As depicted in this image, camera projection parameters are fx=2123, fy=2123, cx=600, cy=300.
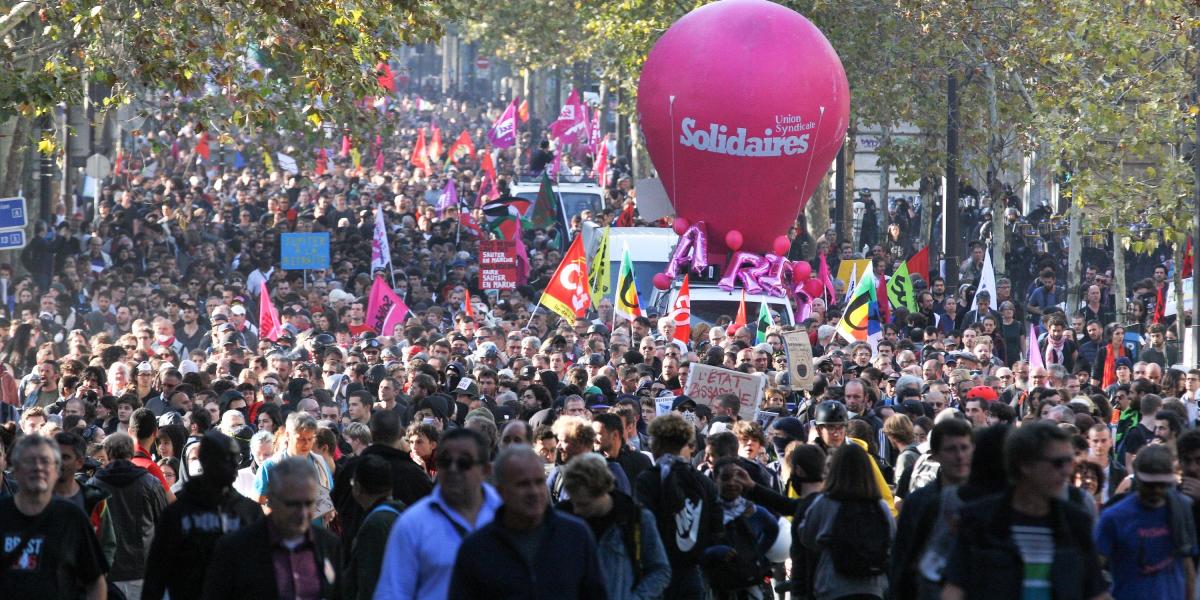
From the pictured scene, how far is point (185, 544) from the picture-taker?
7.43 m

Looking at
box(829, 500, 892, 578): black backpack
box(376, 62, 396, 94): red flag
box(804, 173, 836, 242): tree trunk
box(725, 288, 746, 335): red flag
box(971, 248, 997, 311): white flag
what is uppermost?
box(376, 62, 396, 94): red flag

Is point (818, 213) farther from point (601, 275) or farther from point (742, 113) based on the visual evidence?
point (601, 275)

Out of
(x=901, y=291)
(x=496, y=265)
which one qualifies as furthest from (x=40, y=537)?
(x=496, y=265)

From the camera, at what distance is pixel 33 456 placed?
735 cm

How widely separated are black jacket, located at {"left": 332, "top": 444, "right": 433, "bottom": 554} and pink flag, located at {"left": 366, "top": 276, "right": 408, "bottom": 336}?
13.0 metres

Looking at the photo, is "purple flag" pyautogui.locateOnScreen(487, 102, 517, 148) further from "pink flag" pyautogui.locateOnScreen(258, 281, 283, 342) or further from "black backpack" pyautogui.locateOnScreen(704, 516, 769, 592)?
"black backpack" pyautogui.locateOnScreen(704, 516, 769, 592)

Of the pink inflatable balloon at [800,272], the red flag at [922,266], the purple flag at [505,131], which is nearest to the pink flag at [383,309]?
the pink inflatable balloon at [800,272]

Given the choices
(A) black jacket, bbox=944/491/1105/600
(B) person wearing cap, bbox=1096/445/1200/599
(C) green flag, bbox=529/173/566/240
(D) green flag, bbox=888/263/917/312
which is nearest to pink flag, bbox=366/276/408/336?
(D) green flag, bbox=888/263/917/312

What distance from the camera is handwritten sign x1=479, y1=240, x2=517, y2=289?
2420 cm

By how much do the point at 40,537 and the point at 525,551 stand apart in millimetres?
2021

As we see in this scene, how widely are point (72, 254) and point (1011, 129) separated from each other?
48.7 ft

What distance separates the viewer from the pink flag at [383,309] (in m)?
22.0

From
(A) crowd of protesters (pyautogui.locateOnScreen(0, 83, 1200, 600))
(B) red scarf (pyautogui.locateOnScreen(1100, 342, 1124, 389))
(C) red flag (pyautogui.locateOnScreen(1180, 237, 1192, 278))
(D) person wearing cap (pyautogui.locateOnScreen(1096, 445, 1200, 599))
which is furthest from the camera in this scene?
(C) red flag (pyautogui.locateOnScreen(1180, 237, 1192, 278))

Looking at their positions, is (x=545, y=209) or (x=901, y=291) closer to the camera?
(x=901, y=291)
